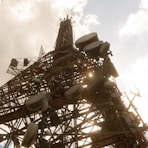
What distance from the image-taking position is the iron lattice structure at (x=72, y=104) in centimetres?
1135

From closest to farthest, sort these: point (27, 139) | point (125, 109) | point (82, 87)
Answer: point (27, 139)
point (82, 87)
point (125, 109)

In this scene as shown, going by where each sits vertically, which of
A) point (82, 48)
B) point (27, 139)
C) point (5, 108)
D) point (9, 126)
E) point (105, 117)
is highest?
point (82, 48)

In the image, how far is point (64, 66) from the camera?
14.3 metres

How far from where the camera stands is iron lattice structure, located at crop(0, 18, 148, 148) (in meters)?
11.4

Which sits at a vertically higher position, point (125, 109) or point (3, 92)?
point (3, 92)

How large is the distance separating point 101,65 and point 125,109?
2.42 m

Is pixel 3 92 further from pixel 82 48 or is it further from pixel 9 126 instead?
pixel 82 48


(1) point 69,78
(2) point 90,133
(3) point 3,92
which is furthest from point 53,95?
(3) point 3,92

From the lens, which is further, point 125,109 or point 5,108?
point 5,108

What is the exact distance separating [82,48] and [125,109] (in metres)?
3.65

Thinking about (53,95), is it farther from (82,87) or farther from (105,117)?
(105,117)

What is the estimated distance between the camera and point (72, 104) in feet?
42.1

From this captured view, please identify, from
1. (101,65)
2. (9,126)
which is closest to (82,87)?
(101,65)

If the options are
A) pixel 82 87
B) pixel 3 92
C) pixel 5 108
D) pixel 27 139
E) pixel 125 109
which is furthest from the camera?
pixel 3 92
